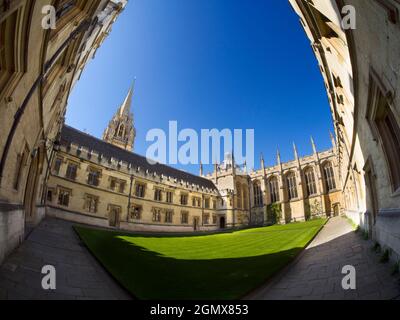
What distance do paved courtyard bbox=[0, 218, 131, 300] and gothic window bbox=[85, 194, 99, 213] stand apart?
55.0ft

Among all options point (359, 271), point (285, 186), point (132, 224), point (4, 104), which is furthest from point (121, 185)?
point (285, 186)

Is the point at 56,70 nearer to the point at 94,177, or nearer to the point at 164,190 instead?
the point at 94,177

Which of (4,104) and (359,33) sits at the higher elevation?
(359,33)

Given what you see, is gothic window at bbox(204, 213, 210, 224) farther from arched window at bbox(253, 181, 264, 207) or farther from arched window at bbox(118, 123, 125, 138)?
arched window at bbox(118, 123, 125, 138)

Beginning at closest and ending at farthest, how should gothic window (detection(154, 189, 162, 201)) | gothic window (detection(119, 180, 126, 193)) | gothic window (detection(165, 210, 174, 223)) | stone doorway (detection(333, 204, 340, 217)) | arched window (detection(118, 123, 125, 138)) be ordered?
1. gothic window (detection(119, 180, 126, 193))
2. gothic window (detection(154, 189, 162, 201))
3. gothic window (detection(165, 210, 174, 223))
4. stone doorway (detection(333, 204, 340, 217))
5. arched window (detection(118, 123, 125, 138))

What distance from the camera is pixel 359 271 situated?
5.18 m

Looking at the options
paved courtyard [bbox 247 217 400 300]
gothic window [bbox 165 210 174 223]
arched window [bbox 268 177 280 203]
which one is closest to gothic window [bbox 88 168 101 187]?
gothic window [bbox 165 210 174 223]

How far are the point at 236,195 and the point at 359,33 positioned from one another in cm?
4249

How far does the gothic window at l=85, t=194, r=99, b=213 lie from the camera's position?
22719 millimetres

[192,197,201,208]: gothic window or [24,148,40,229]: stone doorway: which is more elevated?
[192,197,201,208]: gothic window

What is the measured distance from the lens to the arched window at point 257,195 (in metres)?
47.8
